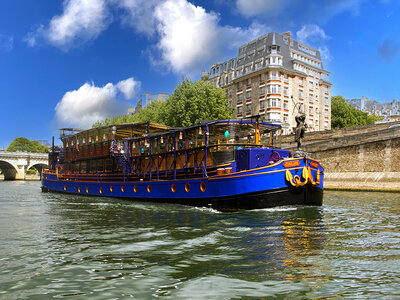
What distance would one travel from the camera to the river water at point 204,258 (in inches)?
227

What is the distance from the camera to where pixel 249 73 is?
197ft

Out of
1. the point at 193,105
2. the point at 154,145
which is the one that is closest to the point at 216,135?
the point at 154,145

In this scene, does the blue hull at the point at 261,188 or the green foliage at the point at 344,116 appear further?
the green foliage at the point at 344,116

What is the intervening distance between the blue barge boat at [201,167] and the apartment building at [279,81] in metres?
33.1

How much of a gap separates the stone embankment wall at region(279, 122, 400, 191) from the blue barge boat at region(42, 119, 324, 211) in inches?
512

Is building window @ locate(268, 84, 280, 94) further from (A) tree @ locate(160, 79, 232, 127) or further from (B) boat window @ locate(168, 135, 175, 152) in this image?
(B) boat window @ locate(168, 135, 175, 152)

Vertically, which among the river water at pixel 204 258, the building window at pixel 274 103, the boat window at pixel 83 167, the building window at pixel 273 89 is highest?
the building window at pixel 273 89

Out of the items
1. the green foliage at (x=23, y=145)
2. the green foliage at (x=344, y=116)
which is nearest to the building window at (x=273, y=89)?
the green foliage at (x=344, y=116)

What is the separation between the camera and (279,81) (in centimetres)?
5766

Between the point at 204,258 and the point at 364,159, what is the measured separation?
27334mm

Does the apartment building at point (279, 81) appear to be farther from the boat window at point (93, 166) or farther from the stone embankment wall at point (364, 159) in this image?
the boat window at point (93, 166)

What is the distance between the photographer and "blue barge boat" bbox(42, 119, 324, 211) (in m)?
15.0

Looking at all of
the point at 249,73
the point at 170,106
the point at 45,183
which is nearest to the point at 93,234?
the point at 45,183

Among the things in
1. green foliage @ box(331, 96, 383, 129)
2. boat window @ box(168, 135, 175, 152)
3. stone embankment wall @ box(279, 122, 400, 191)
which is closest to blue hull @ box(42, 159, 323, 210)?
boat window @ box(168, 135, 175, 152)
